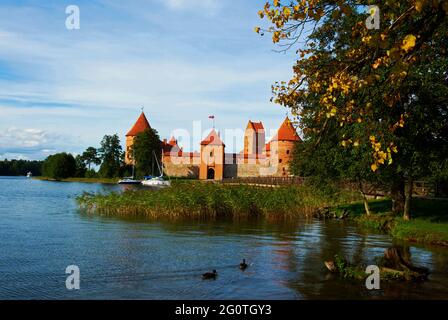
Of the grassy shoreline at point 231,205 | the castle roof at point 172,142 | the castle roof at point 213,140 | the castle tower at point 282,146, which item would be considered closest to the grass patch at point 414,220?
the grassy shoreline at point 231,205

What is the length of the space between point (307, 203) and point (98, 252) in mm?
18103

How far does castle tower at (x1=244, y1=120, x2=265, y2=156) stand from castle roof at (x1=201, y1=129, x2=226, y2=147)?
8.64 metres

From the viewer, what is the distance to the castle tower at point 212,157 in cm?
9788

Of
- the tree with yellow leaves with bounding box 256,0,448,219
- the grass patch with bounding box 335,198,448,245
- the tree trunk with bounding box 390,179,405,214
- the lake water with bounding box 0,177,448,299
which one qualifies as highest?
the tree with yellow leaves with bounding box 256,0,448,219

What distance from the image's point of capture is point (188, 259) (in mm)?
16562

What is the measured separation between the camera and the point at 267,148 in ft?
329

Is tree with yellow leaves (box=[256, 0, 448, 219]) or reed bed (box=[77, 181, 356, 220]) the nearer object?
tree with yellow leaves (box=[256, 0, 448, 219])

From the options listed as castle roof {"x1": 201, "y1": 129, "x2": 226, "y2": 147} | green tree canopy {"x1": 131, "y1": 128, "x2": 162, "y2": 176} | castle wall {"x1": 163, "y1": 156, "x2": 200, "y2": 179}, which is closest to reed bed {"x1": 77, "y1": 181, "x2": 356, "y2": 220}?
castle roof {"x1": 201, "y1": 129, "x2": 226, "y2": 147}

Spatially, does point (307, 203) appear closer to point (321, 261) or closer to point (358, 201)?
point (358, 201)

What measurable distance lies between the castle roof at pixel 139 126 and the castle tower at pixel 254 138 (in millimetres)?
23818

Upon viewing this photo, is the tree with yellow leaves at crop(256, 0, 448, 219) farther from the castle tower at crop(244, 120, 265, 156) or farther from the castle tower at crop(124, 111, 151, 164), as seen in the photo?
the castle tower at crop(124, 111, 151, 164)

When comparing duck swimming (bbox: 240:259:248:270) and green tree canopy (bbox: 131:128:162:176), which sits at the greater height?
green tree canopy (bbox: 131:128:162:176)

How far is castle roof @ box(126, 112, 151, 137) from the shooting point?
11543 cm
